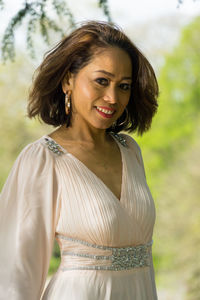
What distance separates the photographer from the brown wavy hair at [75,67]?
2.01 meters

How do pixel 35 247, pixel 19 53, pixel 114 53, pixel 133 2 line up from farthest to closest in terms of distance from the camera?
pixel 133 2, pixel 19 53, pixel 114 53, pixel 35 247

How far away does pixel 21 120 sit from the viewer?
618 inches

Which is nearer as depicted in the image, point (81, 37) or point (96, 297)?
point (96, 297)

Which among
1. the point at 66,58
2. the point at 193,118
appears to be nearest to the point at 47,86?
the point at 66,58

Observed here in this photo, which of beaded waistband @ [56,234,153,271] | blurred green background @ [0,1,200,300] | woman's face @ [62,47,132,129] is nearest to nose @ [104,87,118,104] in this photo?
woman's face @ [62,47,132,129]

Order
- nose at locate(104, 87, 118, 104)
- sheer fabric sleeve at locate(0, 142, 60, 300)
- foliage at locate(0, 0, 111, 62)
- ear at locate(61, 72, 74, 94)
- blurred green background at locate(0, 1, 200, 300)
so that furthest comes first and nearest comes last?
blurred green background at locate(0, 1, 200, 300) < foliage at locate(0, 0, 111, 62) < ear at locate(61, 72, 74, 94) < nose at locate(104, 87, 118, 104) < sheer fabric sleeve at locate(0, 142, 60, 300)

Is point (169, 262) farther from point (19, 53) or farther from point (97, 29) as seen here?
point (97, 29)

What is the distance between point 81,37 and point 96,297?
37.1 inches

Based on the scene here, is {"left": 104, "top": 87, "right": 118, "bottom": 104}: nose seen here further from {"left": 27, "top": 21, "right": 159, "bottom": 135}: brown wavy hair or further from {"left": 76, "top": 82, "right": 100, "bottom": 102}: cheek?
{"left": 27, "top": 21, "right": 159, "bottom": 135}: brown wavy hair

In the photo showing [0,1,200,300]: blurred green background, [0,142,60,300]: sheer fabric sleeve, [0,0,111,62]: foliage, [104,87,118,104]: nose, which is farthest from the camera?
[0,1,200,300]: blurred green background

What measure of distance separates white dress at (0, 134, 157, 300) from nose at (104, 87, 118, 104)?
0.89 feet

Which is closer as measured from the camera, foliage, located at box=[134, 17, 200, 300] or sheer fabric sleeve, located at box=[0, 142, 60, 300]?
sheer fabric sleeve, located at box=[0, 142, 60, 300]

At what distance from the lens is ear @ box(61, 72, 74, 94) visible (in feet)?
6.70

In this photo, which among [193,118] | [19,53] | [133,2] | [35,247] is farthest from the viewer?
[133,2]
